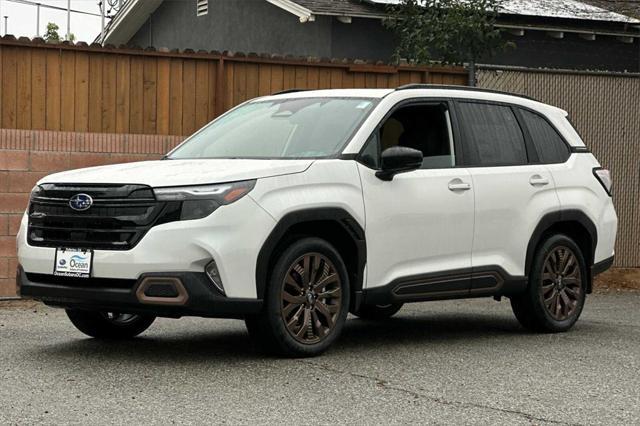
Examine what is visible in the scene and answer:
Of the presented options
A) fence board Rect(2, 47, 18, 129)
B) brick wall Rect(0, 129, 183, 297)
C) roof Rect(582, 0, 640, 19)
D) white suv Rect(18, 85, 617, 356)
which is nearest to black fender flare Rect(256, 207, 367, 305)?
white suv Rect(18, 85, 617, 356)

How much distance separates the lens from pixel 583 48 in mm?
22094

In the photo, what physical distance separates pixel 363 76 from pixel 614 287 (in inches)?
146

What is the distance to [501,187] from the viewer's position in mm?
9406

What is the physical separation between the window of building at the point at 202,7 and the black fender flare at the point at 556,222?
638 inches

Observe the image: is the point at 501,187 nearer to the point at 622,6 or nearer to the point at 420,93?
the point at 420,93

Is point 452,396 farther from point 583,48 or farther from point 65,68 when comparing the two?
point 583,48

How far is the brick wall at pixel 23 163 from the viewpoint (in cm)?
1175

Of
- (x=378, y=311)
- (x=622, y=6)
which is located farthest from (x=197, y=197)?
(x=622, y=6)

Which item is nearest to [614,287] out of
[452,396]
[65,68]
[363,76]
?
[363,76]

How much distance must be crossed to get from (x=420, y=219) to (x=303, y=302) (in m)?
1.23

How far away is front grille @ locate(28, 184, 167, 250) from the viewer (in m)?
7.54

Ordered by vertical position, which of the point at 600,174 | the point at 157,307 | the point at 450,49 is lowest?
the point at 157,307

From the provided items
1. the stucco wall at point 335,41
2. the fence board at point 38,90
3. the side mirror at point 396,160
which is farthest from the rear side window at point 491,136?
the stucco wall at point 335,41

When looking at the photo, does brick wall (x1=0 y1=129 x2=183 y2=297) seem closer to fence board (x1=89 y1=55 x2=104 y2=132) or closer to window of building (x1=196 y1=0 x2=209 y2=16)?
fence board (x1=89 y1=55 x2=104 y2=132)
